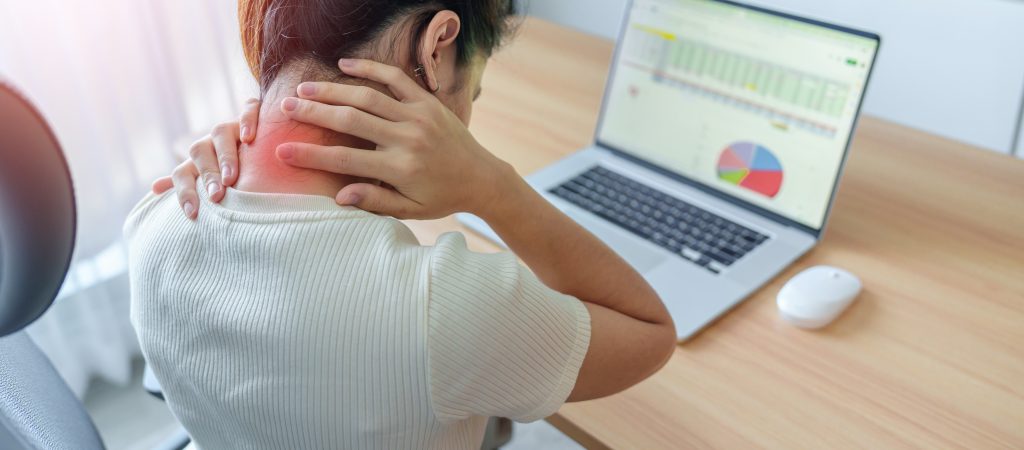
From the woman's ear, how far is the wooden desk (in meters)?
0.37

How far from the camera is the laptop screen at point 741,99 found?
112 centimetres

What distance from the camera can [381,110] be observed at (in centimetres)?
74

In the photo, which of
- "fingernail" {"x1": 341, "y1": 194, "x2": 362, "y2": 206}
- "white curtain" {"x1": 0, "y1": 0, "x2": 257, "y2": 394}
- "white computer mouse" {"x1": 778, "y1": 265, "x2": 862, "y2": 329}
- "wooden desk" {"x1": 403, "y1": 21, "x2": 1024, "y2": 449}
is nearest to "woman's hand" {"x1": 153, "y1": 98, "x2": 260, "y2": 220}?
"fingernail" {"x1": 341, "y1": 194, "x2": 362, "y2": 206}

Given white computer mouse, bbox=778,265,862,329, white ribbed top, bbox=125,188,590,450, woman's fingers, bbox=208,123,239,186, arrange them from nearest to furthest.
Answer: white ribbed top, bbox=125,188,590,450 → woman's fingers, bbox=208,123,239,186 → white computer mouse, bbox=778,265,862,329

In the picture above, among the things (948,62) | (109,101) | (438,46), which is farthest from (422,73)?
(948,62)

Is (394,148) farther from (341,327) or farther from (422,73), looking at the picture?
(341,327)

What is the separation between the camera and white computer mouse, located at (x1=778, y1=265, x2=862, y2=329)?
98cm

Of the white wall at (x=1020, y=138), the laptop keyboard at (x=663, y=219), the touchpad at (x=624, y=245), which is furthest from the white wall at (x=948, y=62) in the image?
the touchpad at (x=624, y=245)

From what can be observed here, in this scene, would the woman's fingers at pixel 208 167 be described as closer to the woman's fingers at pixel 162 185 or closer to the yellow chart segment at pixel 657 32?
the woman's fingers at pixel 162 185

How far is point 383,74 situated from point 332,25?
0.06 meters

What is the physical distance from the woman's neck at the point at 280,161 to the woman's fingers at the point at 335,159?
13 millimetres

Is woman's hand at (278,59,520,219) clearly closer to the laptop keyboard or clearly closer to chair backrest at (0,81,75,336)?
chair backrest at (0,81,75,336)

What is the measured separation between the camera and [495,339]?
0.67 m

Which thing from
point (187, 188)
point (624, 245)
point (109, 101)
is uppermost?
point (187, 188)
